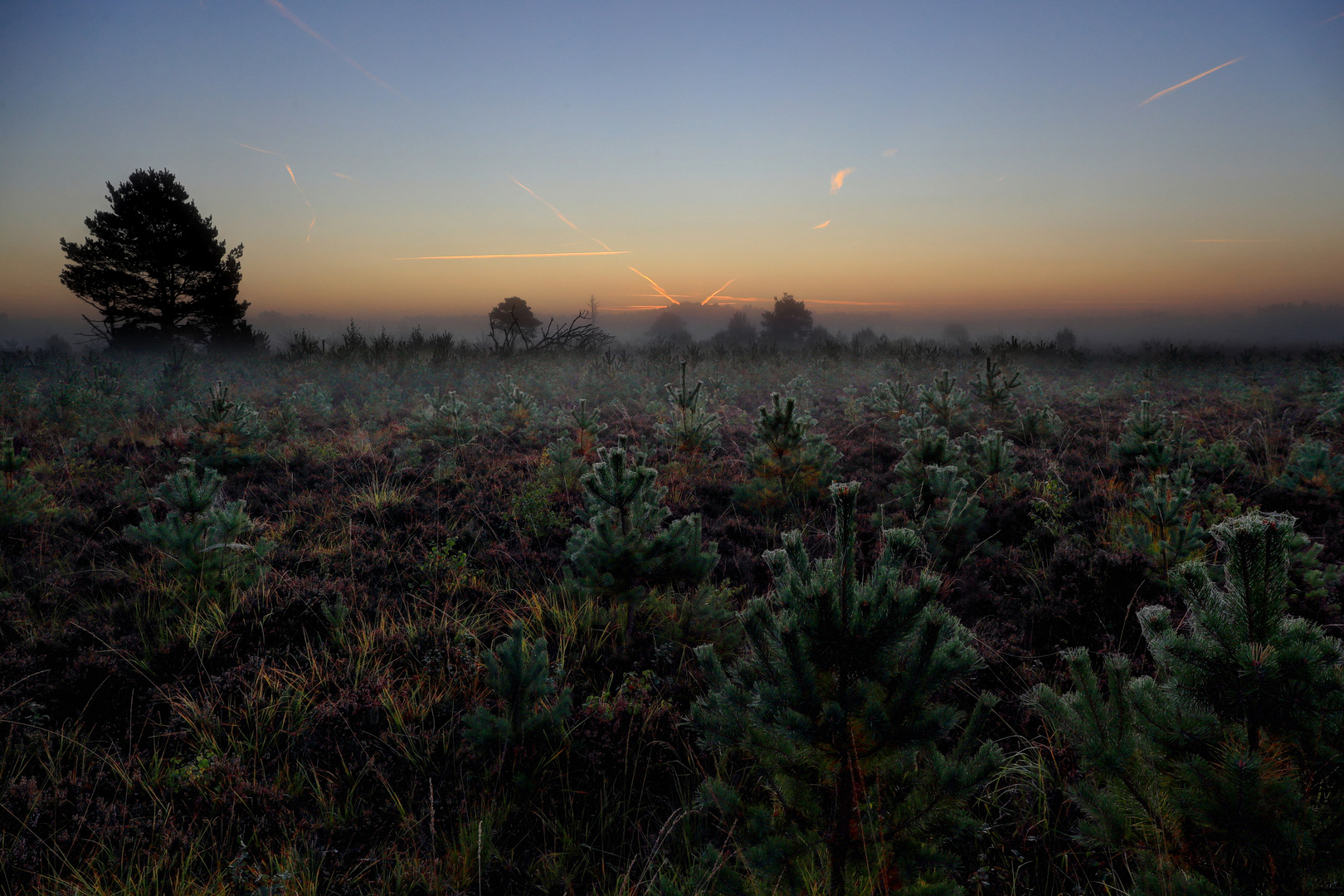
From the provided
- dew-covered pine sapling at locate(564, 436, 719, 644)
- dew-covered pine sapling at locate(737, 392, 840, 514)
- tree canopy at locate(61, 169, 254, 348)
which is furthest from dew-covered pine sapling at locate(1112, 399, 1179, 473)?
tree canopy at locate(61, 169, 254, 348)

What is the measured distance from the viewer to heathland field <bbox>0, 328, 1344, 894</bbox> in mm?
1520

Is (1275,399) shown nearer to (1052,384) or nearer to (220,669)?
(1052,384)

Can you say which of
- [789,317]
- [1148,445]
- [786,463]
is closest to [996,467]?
[1148,445]

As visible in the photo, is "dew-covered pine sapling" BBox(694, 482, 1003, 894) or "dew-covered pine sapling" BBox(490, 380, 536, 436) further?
"dew-covered pine sapling" BBox(490, 380, 536, 436)

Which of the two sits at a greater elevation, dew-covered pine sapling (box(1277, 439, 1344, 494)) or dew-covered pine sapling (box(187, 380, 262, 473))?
dew-covered pine sapling (box(187, 380, 262, 473))

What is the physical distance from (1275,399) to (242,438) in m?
20.2

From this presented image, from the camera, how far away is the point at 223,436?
22.6 ft

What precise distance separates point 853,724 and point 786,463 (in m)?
4.56

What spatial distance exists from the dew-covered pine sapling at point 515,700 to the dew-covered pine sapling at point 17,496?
5.18 metres

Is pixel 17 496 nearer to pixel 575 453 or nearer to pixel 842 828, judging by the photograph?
pixel 575 453

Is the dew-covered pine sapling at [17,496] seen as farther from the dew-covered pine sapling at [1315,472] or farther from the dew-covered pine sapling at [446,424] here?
the dew-covered pine sapling at [1315,472]

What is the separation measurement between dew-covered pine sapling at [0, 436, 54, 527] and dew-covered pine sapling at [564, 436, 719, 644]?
503 cm

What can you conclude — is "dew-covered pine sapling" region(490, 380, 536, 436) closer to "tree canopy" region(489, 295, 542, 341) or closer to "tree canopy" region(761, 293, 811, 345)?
"tree canopy" region(489, 295, 542, 341)

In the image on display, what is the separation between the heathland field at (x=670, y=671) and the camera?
1520 millimetres
